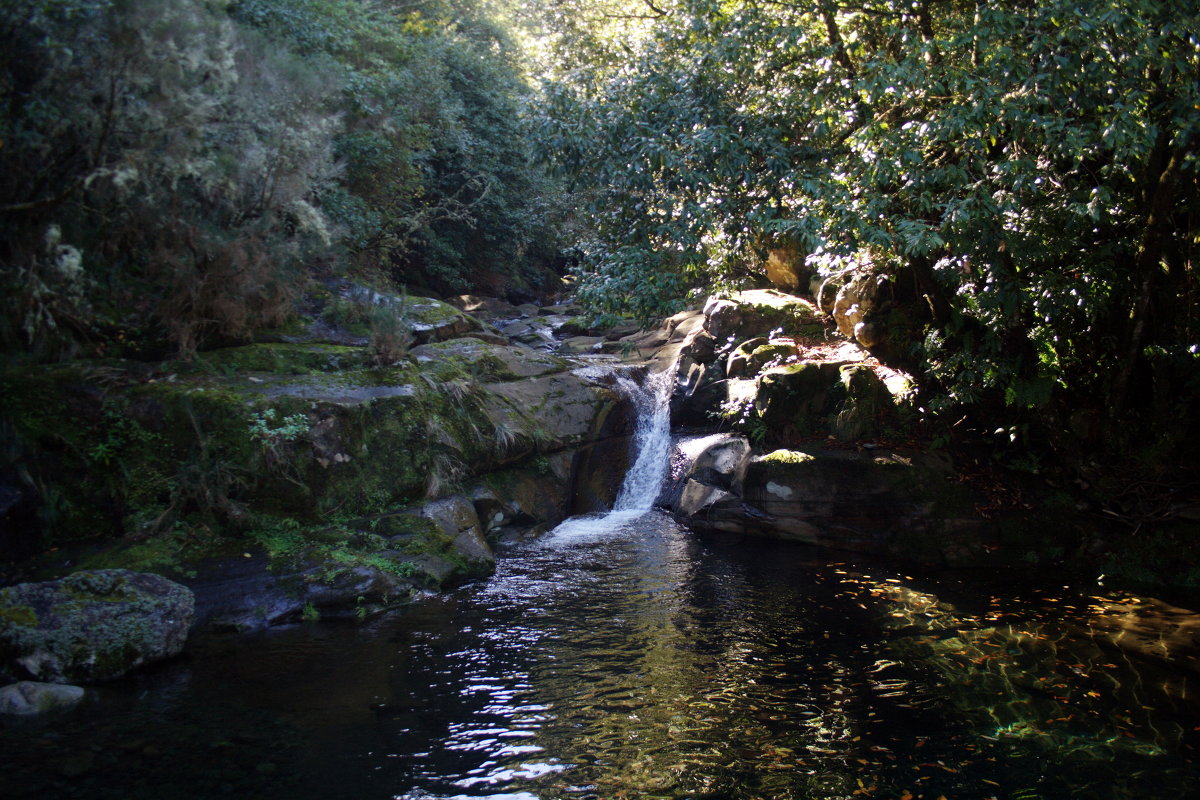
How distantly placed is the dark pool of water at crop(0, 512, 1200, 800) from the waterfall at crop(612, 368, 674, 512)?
15.2 feet

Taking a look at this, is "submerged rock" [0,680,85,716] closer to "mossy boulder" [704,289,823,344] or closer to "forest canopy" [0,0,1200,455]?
"forest canopy" [0,0,1200,455]

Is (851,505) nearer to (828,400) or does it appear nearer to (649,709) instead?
(828,400)

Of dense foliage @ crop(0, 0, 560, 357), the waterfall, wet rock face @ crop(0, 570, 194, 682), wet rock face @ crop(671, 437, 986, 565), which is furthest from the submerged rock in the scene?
the waterfall

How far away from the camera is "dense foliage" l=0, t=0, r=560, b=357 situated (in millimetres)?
7723

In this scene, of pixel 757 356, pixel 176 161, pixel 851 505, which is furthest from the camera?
pixel 757 356

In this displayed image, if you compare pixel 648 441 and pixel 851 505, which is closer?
pixel 851 505

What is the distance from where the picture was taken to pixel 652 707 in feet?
19.4

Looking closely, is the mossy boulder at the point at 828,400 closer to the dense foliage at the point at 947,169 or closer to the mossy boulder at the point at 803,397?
the mossy boulder at the point at 803,397

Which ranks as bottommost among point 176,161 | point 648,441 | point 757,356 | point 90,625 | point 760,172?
point 90,625

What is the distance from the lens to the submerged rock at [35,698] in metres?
5.74

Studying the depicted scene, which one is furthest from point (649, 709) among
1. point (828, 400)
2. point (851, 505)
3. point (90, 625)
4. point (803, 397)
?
point (828, 400)

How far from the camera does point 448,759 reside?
17.0ft

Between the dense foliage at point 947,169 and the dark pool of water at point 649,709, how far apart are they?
132 inches

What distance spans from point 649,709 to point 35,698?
4682 millimetres
